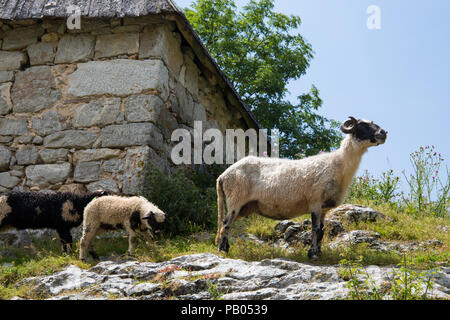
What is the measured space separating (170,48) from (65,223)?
3.72 metres

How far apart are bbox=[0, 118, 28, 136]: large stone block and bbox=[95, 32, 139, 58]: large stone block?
5.94 ft

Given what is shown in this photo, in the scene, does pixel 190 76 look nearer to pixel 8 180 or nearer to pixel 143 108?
pixel 143 108

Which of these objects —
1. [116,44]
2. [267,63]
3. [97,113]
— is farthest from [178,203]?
[267,63]

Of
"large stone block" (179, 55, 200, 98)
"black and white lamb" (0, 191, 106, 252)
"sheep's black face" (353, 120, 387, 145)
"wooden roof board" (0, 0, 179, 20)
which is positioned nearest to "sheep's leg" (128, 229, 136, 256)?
"black and white lamb" (0, 191, 106, 252)

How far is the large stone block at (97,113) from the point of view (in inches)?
326

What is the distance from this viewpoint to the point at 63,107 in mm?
8578

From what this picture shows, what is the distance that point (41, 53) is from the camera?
8945mm

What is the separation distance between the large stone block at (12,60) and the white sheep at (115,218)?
12.7ft

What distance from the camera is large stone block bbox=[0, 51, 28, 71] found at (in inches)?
355

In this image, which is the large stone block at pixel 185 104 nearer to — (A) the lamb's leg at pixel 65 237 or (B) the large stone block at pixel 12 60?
(B) the large stone block at pixel 12 60

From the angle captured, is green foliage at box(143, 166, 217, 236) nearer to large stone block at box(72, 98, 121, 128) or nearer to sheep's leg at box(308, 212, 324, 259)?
large stone block at box(72, 98, 121, 128)
